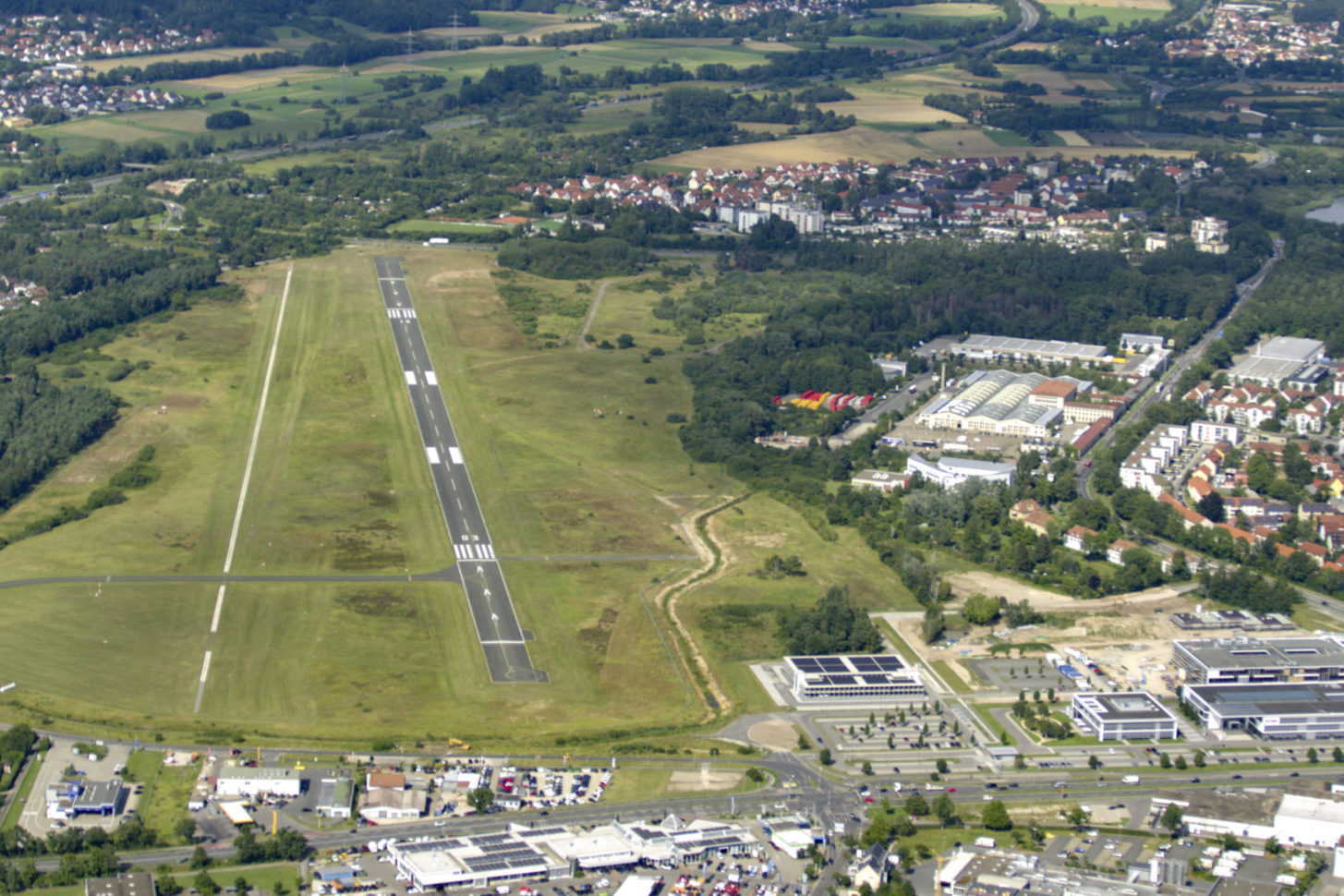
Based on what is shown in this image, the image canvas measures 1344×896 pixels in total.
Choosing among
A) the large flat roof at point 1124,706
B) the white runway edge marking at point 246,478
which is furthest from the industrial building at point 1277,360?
the white runway edge marking at point 246,478

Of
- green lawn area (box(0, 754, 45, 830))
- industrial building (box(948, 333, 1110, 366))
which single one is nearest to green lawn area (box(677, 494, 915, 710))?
green lawn area (box(0, 754, 45, 830))

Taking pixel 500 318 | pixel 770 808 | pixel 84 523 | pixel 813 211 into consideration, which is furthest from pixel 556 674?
pixel 813 211

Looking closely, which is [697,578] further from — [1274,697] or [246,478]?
[246,478]

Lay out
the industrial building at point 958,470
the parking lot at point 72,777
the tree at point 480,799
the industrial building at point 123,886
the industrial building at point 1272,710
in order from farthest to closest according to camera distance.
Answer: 1. the industrial building at point 958,470
2. the industrial building at point 1272,710
3. the tree at point 480,799
4. the parking lot at point 72,777
5. the industrial building at point 123,886

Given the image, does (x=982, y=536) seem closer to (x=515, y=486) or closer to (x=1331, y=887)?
(x=515, y=486)

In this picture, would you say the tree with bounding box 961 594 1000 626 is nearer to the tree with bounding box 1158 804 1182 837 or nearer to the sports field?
the sports field

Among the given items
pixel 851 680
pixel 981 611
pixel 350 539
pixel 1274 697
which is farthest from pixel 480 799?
pixel 1274 697

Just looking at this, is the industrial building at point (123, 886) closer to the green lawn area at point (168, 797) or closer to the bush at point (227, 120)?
the green lawn area at point (168, 797)
